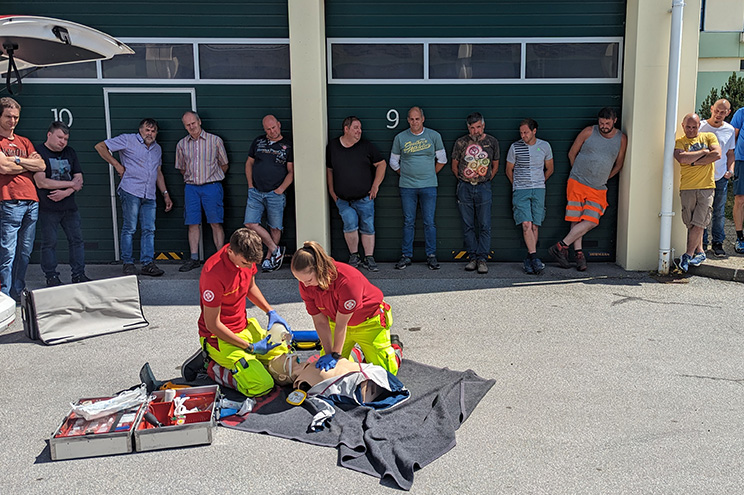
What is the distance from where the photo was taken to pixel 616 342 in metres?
6.43

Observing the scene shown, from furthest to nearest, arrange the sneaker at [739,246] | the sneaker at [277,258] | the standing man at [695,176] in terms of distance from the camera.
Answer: the sneaker at [739,246] → the sneaker at [277,258] → the standing man at [695,176]

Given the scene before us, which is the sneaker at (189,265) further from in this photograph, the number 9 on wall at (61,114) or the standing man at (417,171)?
the standing man at (417,171)

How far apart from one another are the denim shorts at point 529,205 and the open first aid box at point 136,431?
5687 mm

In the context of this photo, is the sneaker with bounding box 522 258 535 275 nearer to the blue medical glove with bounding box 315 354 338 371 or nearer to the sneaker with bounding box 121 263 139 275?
the blue medical glove with bounding box 315 354 338 371

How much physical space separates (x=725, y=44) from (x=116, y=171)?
14.9 m

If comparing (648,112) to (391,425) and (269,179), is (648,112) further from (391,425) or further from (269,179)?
(391,425)

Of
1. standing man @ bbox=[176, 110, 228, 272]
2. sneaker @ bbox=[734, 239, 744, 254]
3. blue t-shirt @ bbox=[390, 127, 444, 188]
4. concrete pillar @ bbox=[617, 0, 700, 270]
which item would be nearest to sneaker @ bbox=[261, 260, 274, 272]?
standing man @ bbox=[176, 110, 228, 272]

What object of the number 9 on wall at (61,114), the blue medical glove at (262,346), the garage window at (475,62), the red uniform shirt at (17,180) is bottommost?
the blue medical glove at (262,346)

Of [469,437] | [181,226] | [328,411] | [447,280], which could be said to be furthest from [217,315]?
[181,226]

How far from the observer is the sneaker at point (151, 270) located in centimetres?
906

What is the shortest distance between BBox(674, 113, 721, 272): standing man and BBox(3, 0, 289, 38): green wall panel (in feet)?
17.9

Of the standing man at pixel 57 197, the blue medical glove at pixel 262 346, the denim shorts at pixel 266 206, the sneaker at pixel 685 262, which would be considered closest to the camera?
the blue medical glove at pixel 262 346

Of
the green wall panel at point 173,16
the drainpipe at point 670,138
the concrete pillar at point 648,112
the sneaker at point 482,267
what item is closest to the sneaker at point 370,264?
the sneaker at point 482,267

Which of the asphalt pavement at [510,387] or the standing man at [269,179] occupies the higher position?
the standing man at [269,179]
